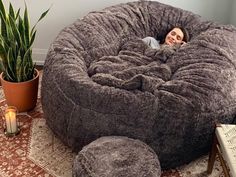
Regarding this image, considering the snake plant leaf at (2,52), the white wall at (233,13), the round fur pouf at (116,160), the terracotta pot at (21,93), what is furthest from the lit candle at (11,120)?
the white wall at (233,13)

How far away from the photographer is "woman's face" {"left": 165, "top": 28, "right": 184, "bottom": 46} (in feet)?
8.53

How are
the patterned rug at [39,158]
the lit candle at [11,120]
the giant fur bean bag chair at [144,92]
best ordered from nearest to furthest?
the giant fur bean bag chair at [144,92] < the patterned rug at [39,158] < the lit candle at [11,120]

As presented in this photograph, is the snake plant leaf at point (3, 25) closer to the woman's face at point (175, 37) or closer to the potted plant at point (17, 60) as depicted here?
the potted plant at point (17, 60)

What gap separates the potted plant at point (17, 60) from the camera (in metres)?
2.13

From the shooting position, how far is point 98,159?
5.08 ft

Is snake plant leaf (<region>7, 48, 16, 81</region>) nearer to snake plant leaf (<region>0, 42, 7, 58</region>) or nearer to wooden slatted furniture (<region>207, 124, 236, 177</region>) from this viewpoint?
snake plant leaf (<region>0, 42, 7, 58</region>)

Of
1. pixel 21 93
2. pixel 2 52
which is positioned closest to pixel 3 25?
pixel 2 52

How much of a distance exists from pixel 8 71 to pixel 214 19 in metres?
1.75

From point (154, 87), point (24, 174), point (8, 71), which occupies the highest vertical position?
point (154, 87)

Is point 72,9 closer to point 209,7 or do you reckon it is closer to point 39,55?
point 39,55

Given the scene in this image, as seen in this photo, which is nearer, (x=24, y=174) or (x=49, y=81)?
(x=24, y=174)

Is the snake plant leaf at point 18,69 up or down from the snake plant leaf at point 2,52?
Result: down

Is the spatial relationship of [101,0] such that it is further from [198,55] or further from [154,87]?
[154,87]

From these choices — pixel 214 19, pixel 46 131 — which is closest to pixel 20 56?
pixel 46 131
